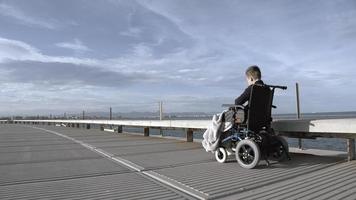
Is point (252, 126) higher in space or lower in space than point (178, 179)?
higher

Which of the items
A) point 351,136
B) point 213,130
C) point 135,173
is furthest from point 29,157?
point 351,136

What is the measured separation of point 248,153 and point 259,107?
0.77m

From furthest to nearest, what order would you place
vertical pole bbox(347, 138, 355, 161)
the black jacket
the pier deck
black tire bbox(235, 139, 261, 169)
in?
vertical pole bbox(347, 138, 355, 161) < the black jacket < black tire bbox(235, 139, 261, 169) < the pier deck

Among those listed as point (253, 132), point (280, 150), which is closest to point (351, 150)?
point (280, 150)

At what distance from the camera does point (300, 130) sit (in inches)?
282

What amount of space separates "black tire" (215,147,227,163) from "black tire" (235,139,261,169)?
1.72 ft

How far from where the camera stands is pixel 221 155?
7.12 m

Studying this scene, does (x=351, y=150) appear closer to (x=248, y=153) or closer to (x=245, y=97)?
(x=248, y=153)

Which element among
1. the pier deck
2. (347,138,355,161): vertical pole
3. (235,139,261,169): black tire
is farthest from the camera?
(347,138,355,161): vertical pole

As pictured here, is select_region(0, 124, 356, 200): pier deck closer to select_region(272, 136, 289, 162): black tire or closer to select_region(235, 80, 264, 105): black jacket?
select_region(272, 136, 289, 162): black tire

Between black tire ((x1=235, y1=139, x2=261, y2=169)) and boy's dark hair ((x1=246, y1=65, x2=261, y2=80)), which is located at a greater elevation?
boy's dark hair ((x1=246, y1=65, x2=261, y2=80))

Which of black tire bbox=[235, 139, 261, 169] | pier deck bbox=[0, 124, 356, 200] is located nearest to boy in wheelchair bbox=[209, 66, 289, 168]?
black tire bbox=[235, 139, 261, 169]

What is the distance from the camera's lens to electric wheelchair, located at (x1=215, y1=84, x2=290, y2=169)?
6410mm

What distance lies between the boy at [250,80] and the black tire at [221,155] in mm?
890
